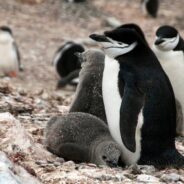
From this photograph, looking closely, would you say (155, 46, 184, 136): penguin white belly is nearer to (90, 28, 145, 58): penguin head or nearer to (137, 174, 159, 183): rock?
(90, 28, 145, 58): penguin head

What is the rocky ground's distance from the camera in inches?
184

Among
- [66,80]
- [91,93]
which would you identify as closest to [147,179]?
[91,93]

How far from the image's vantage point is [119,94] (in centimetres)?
506

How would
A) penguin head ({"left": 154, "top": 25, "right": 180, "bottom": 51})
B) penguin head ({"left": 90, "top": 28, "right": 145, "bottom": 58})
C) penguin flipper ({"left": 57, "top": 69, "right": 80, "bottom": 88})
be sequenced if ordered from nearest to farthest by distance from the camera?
penguin head ({"left": 90, "top": 28, "right": 145, "bottom": 58}) → penguin head ({"left": 154, "top": 25, "right": 180, "bottom": 51}) → penguin flipper ({"left": 57, "top": 69, "right": 80, "bottom": 88})

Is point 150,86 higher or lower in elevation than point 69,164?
higher

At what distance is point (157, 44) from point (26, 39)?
28.7ft

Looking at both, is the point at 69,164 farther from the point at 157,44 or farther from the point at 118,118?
the point at 157,44

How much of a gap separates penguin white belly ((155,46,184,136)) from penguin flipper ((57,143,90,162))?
4.50 feet

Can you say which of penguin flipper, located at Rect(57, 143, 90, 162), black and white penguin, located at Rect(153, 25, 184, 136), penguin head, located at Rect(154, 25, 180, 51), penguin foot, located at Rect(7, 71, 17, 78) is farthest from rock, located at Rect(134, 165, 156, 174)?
penguin foot, located at Rect(7, 71, 17, 78)

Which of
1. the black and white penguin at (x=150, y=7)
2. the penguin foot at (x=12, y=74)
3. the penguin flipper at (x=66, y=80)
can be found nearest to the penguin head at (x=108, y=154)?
the penguin flipper at (x=66, y=80)

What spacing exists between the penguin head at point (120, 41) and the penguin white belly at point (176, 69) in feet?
3.71

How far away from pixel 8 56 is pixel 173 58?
21.7ft

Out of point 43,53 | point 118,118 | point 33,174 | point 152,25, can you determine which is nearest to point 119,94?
point 118,118

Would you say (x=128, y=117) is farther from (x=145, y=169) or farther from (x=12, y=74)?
(x=12, y=74)
